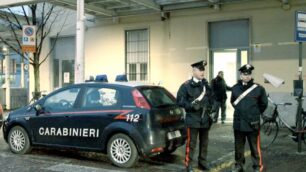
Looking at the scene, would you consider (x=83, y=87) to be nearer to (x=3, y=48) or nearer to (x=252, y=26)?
(x=252, y=26)

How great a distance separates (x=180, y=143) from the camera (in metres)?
8.55

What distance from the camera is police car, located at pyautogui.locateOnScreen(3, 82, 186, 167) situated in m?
7.96

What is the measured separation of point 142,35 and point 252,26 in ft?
14.1

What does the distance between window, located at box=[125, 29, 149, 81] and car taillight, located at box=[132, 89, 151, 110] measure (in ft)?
27.0

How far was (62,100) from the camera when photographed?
9055mm

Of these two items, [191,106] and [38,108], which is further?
[38,108]

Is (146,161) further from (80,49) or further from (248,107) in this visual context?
(80,49)

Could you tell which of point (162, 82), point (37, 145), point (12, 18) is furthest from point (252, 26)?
point (12, 18)

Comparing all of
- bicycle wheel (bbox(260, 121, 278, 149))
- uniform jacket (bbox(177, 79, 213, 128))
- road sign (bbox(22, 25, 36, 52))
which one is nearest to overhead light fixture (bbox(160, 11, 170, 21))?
road sign (bbox(22, 25, 36, 52))

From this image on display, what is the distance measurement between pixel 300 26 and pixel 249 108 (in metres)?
2.97

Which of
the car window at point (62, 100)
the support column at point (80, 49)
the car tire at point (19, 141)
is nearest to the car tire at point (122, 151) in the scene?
the car window at point (62, 100)

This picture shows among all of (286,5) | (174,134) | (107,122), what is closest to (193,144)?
(174,134)

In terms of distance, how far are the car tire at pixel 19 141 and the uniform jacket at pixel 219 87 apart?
661cm

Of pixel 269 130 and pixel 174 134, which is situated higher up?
pixel 174 134
